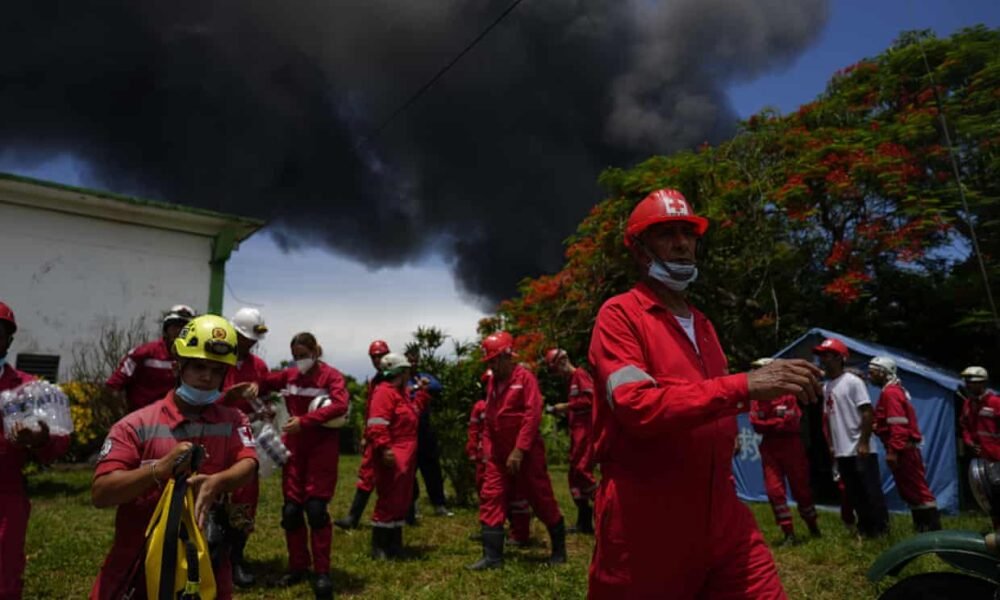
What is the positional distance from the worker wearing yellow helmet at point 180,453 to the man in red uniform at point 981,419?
29.0 feet

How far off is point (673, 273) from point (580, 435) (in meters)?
6.40

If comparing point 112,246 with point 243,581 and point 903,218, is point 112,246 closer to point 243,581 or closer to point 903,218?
point 243,581

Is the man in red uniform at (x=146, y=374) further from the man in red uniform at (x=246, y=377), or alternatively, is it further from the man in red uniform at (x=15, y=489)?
the man in red uniform at (x=15, y=489)

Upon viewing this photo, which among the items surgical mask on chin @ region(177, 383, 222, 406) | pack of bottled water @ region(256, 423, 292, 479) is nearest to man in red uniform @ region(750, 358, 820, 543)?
pack of bottled water @ region(256, 423, 292, 479)

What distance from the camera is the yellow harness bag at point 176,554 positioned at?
96.3 inches

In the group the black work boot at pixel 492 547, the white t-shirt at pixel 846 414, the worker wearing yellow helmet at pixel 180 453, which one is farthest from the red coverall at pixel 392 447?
the white t-shirt at pixel 846 414

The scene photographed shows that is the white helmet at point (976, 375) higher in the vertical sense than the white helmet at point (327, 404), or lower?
higher

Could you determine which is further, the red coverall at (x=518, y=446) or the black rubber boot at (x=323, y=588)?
the red coverall at (x=518, y=446)

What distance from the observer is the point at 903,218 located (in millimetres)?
14352

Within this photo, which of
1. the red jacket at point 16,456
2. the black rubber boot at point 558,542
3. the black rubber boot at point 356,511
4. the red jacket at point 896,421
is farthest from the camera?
the black rubber boot at point 356,511

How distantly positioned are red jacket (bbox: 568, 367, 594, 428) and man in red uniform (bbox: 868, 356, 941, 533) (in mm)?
3433

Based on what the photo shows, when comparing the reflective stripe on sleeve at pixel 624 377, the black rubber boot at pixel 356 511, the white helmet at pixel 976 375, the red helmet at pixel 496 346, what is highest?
the red helmet at pixel 496 346

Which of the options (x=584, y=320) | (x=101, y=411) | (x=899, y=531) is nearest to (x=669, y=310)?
(x=899, y=531)

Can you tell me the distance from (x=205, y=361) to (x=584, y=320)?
54.1ft
